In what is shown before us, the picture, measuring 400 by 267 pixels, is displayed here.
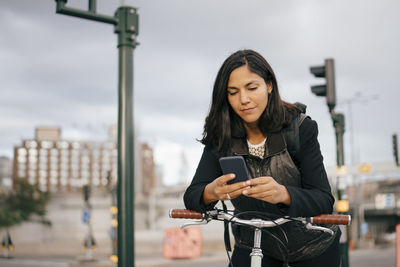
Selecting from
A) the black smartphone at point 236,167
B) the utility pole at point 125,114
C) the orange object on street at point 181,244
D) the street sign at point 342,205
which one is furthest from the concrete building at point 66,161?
the black smartphone at point 236,167

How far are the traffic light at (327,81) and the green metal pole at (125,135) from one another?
4.21 metres

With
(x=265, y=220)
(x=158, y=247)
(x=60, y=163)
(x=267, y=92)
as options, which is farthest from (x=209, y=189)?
(x=60, y=163)

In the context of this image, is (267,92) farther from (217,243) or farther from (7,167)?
(7,167)

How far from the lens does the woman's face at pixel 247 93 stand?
191cm

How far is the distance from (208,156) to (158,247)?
3842cm

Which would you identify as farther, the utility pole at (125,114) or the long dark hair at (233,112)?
the utility pole at (125,114)

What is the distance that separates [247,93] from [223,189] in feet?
1.35

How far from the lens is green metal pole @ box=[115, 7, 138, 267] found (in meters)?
4.50

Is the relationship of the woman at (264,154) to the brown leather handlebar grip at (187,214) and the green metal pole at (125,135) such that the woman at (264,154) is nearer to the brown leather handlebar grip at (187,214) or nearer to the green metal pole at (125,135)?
the brown leather handlebar grip at (187,214)

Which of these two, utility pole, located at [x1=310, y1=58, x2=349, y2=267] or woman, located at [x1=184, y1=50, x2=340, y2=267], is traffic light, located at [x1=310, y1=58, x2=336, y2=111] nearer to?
utility pole, located at [x1=310, y1=58, x2=349, y2=267]

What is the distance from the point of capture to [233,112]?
2.10 m

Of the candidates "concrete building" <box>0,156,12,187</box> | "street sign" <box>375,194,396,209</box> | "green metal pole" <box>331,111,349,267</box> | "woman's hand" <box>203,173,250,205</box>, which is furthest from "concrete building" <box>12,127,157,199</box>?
"woman's hand" <box>203,173,250,205</box>

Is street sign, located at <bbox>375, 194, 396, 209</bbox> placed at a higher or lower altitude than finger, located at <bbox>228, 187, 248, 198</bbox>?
lower

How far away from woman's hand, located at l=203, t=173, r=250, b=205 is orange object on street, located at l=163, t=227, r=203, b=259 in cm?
2393
